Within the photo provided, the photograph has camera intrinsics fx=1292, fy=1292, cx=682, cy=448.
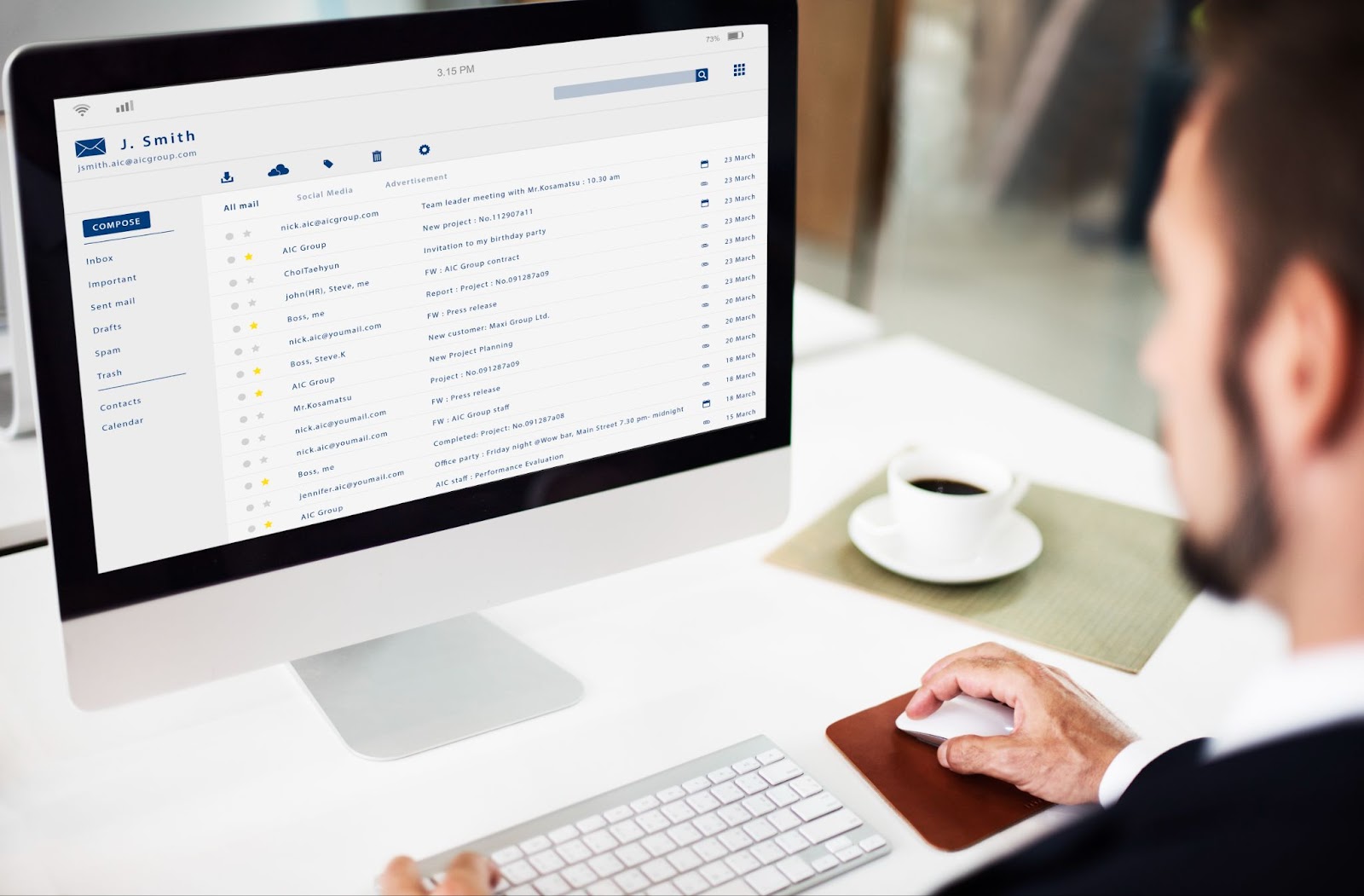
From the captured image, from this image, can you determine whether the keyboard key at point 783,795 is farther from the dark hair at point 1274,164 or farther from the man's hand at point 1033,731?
the dark hair at point 1274,164

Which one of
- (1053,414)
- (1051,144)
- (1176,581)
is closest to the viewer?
(1176,581)

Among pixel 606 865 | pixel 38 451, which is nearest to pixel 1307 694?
pixel 606 865

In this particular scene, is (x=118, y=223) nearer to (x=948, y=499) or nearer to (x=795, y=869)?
(x=795, y=869)

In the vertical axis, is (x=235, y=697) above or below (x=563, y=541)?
below

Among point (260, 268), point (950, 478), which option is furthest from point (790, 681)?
point (260, 268)

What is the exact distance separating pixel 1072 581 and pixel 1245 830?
669mm

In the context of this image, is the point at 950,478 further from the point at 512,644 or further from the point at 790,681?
the point at 512,644

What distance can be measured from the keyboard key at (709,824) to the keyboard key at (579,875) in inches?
3.2

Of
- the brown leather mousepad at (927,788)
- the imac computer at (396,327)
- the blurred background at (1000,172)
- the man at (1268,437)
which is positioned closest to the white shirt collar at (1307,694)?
the man at (1268,437)

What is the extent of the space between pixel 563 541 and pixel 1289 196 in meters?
0.61

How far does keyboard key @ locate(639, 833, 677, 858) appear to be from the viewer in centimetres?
86

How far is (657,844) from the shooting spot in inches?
34.0

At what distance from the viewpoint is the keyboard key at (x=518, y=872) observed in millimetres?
830

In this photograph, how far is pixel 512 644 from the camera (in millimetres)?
1106
